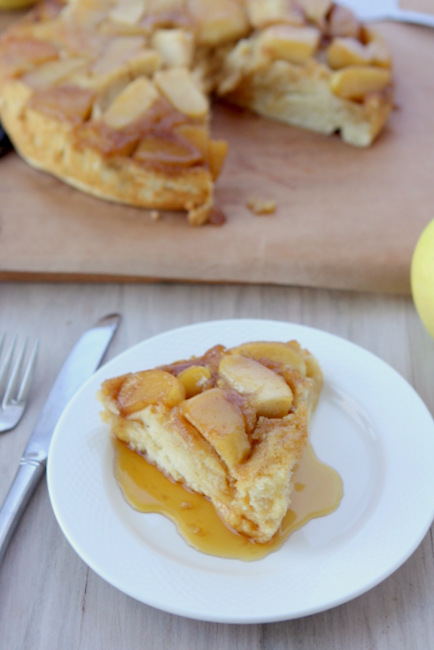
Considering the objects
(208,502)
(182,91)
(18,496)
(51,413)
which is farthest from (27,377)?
(182,91)

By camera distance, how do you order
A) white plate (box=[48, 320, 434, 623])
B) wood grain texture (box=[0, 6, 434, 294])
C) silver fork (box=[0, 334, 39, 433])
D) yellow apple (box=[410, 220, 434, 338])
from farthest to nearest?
wood grain texture (box=[0, 6, 434, 294]) < yellow apple (box=[410, 220, 434, 338]) < silver fork (box=[0, 334, 39, 433]) < white plate (box=[48, 320, 434, 623])

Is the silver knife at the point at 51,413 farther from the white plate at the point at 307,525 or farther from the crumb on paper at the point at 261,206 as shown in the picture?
the crumb on paper at the point at 261,206

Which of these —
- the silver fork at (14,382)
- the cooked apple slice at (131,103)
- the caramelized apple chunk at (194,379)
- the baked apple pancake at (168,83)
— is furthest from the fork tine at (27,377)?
the cooked apple slice at (131,103)

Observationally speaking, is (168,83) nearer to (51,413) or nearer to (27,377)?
(27,377)

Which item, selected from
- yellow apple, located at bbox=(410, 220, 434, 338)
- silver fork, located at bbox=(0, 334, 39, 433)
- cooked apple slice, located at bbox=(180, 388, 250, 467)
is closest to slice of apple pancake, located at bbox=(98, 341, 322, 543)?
cooked apple slice, located at bbox=(180, 388, 250, 467)

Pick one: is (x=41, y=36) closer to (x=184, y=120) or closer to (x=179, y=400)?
(x=184, y=120)

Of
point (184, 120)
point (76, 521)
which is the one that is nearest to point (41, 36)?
point (184, 120)

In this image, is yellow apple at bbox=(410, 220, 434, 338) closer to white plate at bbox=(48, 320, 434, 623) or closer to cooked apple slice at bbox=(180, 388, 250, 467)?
white plate at bbox=(48, 320, 434, 623)
